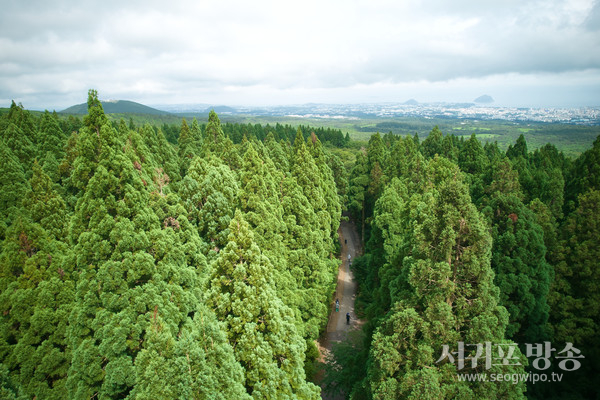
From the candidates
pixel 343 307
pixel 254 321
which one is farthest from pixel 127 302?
pixel 343 307

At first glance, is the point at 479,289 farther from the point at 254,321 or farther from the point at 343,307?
the point at 343,307

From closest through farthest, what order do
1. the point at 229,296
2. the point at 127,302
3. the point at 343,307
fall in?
the point at 127,302 → the point at 229,296 → the point at 343,307

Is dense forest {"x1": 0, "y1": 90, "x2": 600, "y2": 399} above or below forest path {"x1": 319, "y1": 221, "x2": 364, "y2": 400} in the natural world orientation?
above

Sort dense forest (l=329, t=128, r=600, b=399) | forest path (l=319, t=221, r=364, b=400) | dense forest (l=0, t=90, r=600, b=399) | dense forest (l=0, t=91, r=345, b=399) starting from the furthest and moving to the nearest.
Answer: forest path (l=319, t=221, r=364, b=400) < dense forest (l=329, t=128, r=600, b=399) < dense forest (l=0, t=90, r=600, b=399) < dense forest (l=0, t=91, r=345, b=399)

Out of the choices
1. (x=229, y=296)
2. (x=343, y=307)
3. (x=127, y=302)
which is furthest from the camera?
(x=343, y=307)

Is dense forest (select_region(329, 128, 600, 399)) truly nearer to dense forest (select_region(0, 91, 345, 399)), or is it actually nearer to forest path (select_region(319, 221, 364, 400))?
forest path (select_region(319, 221, 364, 400))

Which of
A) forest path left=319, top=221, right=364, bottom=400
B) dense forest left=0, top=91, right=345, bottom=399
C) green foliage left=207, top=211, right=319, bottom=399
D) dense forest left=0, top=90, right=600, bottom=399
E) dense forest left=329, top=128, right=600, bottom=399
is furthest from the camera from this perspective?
forest path left=319, top=221, right=364, bottom=400

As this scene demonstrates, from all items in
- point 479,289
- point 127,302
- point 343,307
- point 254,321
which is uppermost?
point 479,289

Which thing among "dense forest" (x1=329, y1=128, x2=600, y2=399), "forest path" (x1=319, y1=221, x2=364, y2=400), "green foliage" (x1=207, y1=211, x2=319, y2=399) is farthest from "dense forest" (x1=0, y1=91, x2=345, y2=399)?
"forest path" (x1=319, y1=221, x2=364, y2=400)

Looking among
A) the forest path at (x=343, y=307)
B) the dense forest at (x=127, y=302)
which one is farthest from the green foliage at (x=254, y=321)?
the forest path at (x=343, y=307)
